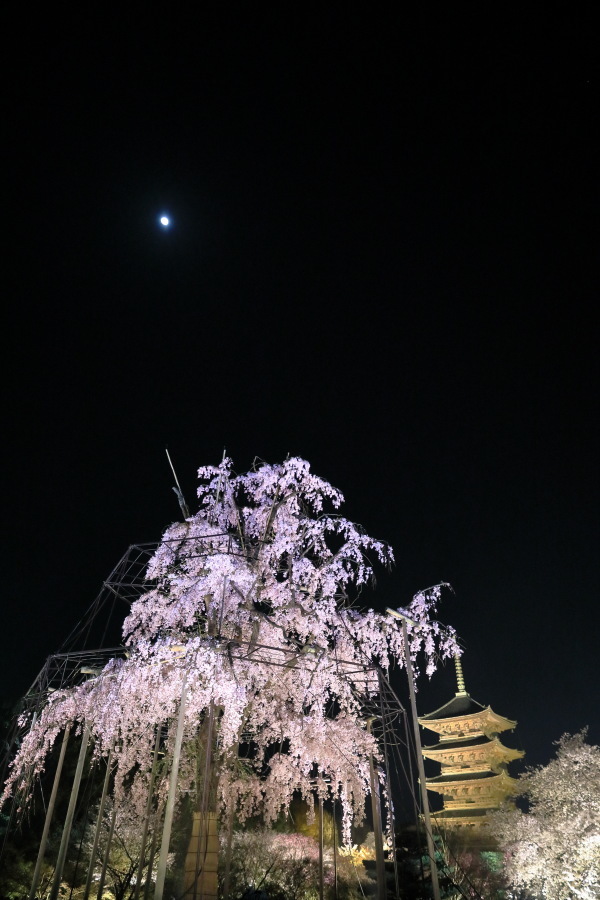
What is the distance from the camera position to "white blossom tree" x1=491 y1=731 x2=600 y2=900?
67.6 ft

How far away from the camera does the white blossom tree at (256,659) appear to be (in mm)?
11555

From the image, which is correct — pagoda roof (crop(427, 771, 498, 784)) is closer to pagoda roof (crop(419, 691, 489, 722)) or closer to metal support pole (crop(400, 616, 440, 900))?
pagoda roof (crop(419, 691, 489, 722))

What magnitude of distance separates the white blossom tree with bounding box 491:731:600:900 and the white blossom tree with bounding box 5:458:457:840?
12.5 m

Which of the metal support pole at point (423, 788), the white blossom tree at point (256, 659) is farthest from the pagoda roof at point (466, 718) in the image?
the metal support pole at point (423, 788)

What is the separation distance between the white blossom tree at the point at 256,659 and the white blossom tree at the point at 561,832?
12464mm

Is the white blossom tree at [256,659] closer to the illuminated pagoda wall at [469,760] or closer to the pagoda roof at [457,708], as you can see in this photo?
the illuminated pagoda wall at [469,760]

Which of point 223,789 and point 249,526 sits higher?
point 249,526

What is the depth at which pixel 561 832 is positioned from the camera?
71.3 ft

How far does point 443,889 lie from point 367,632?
11.2m

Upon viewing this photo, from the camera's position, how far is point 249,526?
1358 centimetres

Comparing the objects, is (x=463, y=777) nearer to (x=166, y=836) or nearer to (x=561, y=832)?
(x=561, y=832)

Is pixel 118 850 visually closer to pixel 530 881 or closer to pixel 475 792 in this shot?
pixel 530 881

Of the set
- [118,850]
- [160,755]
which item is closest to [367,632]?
[160,755]

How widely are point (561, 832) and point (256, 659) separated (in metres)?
17.1
